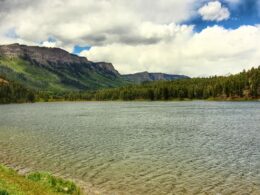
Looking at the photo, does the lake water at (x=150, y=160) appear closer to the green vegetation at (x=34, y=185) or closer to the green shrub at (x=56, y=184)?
the green shrub at (x=56, y=184)

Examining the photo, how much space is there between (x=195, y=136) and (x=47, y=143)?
95.6ft

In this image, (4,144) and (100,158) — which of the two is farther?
(4,144)

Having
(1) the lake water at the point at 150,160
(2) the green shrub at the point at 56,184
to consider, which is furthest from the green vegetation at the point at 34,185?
(1) the lake water at the point at 150,160

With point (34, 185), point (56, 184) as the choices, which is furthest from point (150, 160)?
point (34, 185)

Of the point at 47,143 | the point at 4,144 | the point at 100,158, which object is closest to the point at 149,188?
the point at 100,158

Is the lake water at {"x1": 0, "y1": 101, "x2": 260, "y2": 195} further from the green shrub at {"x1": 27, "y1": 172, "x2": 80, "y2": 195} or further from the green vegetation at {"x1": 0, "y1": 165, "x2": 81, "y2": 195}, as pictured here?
the green vegetation at {"x1": 0, "y1": 165, "x2": 81, "y2": 195}

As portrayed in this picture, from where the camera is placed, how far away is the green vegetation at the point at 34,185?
21955 millimetres

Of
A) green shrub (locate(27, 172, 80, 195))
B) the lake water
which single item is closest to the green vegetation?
green shrub (locate(27, 172, 80, 195))

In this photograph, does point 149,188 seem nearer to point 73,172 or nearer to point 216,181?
point 216,181

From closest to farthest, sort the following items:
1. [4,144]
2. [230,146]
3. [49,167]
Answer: [49,167] → [230,146] → [4,144]

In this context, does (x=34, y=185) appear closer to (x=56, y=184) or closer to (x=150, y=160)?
(x=56, y=184)

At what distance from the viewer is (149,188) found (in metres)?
32.5

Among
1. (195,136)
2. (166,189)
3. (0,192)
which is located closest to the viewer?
(0,192)

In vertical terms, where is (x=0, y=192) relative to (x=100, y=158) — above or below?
above
